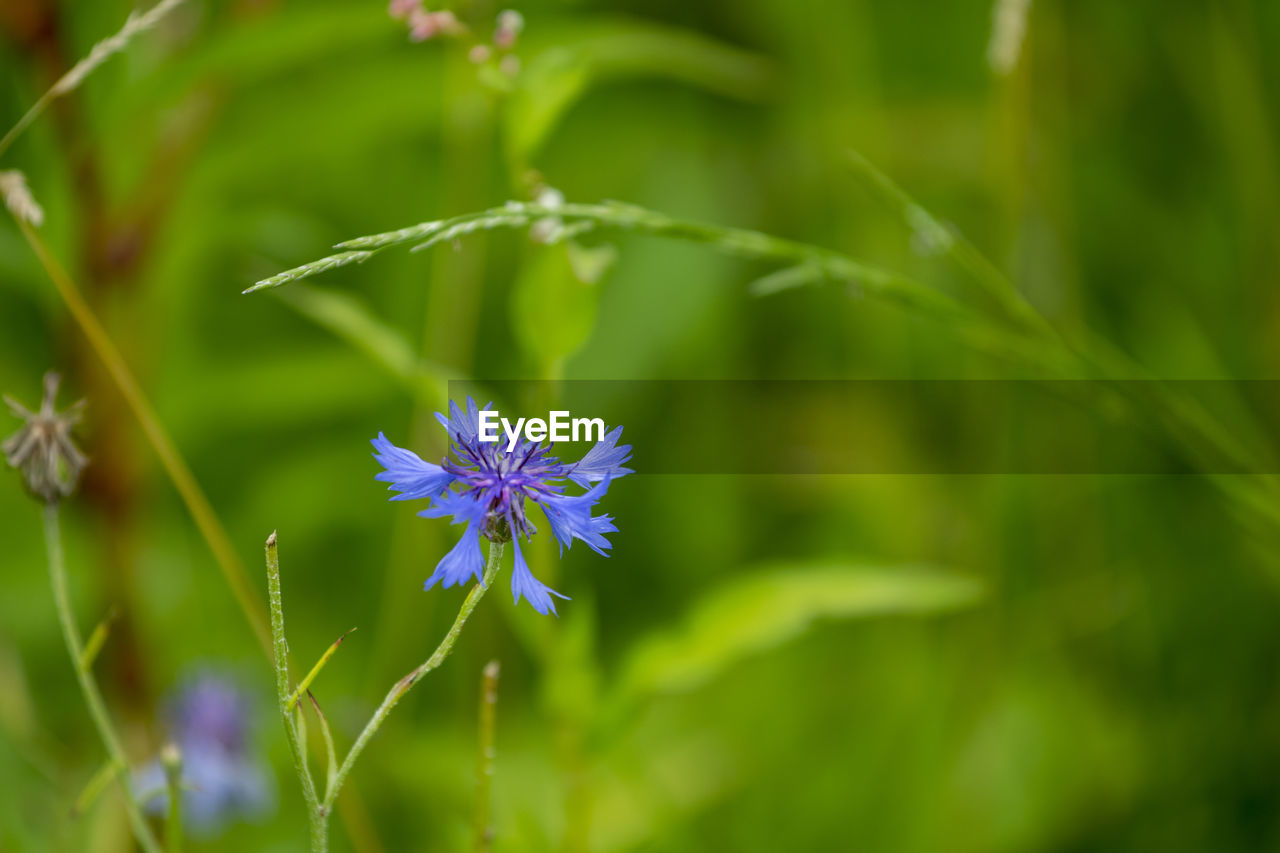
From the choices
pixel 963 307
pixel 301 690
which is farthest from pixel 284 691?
pixel 963 307

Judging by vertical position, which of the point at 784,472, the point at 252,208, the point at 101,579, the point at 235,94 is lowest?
the point at 101,579

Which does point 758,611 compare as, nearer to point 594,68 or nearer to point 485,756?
point 485,756

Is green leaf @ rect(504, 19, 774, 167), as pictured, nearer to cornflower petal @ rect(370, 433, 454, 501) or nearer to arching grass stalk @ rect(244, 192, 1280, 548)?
arching grass stalk @ rect(244, 192, 1280, 548)

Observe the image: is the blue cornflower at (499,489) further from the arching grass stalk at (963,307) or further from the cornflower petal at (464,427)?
the arching grass stalk at (963,307)

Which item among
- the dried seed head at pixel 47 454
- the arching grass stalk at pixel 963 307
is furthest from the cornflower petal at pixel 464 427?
the dried seed head at pixel 47 454

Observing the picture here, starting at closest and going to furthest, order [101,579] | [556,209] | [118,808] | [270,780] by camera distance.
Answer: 1. [556,209]
2. [118,808]
3. [101,579]
4. [270,780]

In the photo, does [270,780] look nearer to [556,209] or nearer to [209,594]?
[209,594]

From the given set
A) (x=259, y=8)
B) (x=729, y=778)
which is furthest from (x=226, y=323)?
(x=729, y=778)
